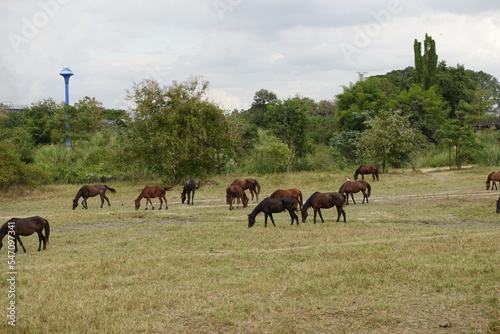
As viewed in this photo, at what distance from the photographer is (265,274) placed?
11.0m

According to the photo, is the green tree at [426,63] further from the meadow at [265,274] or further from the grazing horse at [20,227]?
the grazing horse at [20,227]

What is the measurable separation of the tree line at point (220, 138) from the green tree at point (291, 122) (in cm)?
9

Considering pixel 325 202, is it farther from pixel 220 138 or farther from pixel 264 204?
pixel 220 138

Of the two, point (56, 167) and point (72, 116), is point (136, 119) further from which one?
point (72, 116)

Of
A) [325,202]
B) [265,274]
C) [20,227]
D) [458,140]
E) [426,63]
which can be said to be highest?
[426,63]

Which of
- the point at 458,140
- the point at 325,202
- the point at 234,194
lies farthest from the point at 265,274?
the point at 458,140

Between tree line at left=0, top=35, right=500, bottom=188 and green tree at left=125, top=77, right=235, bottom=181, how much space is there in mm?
67

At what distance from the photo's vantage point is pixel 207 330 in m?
7.96

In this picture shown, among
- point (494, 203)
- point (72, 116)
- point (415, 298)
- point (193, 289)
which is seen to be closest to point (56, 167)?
point (72, 116)

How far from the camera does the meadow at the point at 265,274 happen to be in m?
8.23

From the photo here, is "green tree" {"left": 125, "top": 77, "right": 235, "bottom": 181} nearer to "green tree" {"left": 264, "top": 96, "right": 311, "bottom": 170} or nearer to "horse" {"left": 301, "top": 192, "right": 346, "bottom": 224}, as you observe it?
"green tree" {"left": 264, "top": 96, "right": 311, "bottom": 170}

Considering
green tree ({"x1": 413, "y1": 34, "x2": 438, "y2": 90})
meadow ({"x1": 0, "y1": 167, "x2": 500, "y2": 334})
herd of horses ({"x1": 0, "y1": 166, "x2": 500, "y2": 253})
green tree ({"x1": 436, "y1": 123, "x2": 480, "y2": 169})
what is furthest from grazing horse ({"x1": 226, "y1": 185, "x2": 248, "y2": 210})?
green tree ({"x1": 413, "y1": 34, "x2": 438, "y2": 90})

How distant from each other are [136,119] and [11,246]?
21668mm

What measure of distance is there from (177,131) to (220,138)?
10.0 feet
